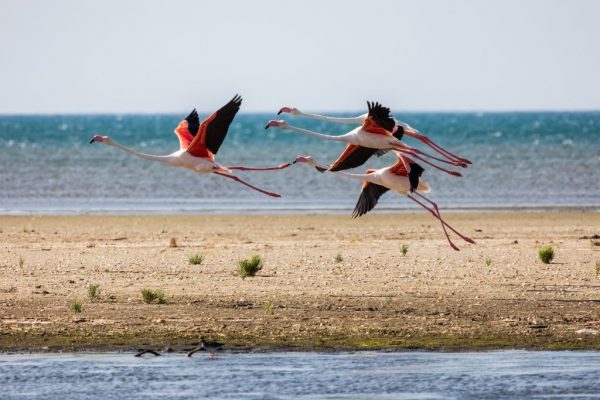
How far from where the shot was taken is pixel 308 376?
13.3m

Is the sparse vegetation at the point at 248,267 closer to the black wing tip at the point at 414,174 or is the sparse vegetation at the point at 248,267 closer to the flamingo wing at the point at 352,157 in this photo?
the flamingo wing at the point at 352,157

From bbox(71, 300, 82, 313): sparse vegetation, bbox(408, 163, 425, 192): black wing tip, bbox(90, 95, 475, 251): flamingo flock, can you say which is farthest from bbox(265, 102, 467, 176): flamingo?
bbox(71, 300, 82, 313): sparse vegetation

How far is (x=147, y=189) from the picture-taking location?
146 ft

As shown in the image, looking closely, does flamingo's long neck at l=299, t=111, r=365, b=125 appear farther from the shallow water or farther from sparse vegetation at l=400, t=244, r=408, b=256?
the shallow water

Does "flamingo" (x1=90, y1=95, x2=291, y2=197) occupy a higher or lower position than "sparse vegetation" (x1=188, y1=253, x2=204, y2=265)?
higher

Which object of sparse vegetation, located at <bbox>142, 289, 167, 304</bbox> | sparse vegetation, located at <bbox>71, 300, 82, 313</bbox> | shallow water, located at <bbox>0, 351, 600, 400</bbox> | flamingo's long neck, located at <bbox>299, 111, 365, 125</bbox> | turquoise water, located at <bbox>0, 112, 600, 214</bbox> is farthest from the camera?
turquoise water, located at <bbox>0, 112, 600, 214</bbox>

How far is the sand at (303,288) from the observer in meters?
15.2

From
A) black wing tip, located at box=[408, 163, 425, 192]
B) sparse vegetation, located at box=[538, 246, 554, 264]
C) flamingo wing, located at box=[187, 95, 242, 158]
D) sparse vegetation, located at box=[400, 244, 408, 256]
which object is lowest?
sparse vegetation, located at box=[400, 244, 408, 256]

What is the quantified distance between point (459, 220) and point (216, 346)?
55.4 ft

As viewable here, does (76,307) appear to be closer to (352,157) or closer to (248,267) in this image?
(248,267)

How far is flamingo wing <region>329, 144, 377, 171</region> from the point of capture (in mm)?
18828

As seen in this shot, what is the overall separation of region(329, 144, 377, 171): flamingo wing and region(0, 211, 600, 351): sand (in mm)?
1699

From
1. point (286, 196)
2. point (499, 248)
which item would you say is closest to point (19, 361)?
point (499, 248)

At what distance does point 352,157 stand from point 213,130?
2.37m
